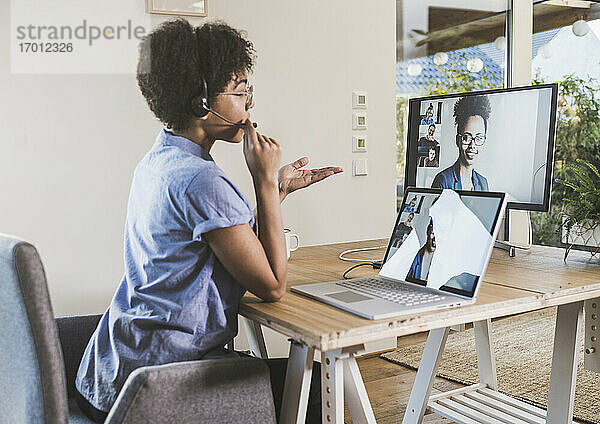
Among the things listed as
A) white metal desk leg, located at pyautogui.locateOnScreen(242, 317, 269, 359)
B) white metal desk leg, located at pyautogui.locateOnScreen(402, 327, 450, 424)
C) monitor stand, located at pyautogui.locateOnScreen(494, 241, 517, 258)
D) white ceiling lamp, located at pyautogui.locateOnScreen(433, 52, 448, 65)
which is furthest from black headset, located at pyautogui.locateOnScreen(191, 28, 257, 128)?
white ceiling lamp, located at pyautogui.locateOnScreen(433, 52, 448, 65)

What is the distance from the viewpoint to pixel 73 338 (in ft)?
5.68

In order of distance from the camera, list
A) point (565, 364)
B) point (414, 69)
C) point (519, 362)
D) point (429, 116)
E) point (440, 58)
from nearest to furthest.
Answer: point (565, 364)
point (429, 116)
point (519, 362)
point (414, 69)
point (440, 58)

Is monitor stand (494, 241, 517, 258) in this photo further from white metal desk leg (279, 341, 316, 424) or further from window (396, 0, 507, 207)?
window (396, 0, 507, 207)

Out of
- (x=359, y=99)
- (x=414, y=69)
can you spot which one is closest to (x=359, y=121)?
(x=359, y=99)

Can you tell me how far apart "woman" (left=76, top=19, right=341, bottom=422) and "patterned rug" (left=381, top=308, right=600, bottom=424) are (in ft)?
5.08

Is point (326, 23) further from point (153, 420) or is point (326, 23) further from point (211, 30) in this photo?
point (153, 420)

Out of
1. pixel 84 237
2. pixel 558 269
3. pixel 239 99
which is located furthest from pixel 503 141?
pixel 84 237

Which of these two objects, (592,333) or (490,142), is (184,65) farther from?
(592,333)

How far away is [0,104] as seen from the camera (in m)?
2.49

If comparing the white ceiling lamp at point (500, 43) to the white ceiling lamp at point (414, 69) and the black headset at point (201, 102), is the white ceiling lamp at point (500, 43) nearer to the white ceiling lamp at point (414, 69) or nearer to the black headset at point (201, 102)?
the white ceiling lamp at point (414, 69)

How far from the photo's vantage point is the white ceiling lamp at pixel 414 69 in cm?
361

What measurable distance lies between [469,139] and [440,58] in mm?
1803

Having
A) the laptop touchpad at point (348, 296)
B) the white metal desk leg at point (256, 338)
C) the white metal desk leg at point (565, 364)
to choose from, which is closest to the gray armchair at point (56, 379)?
the laptop touchpad at point (348, 296)

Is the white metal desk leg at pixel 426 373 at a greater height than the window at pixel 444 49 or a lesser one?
lesser
